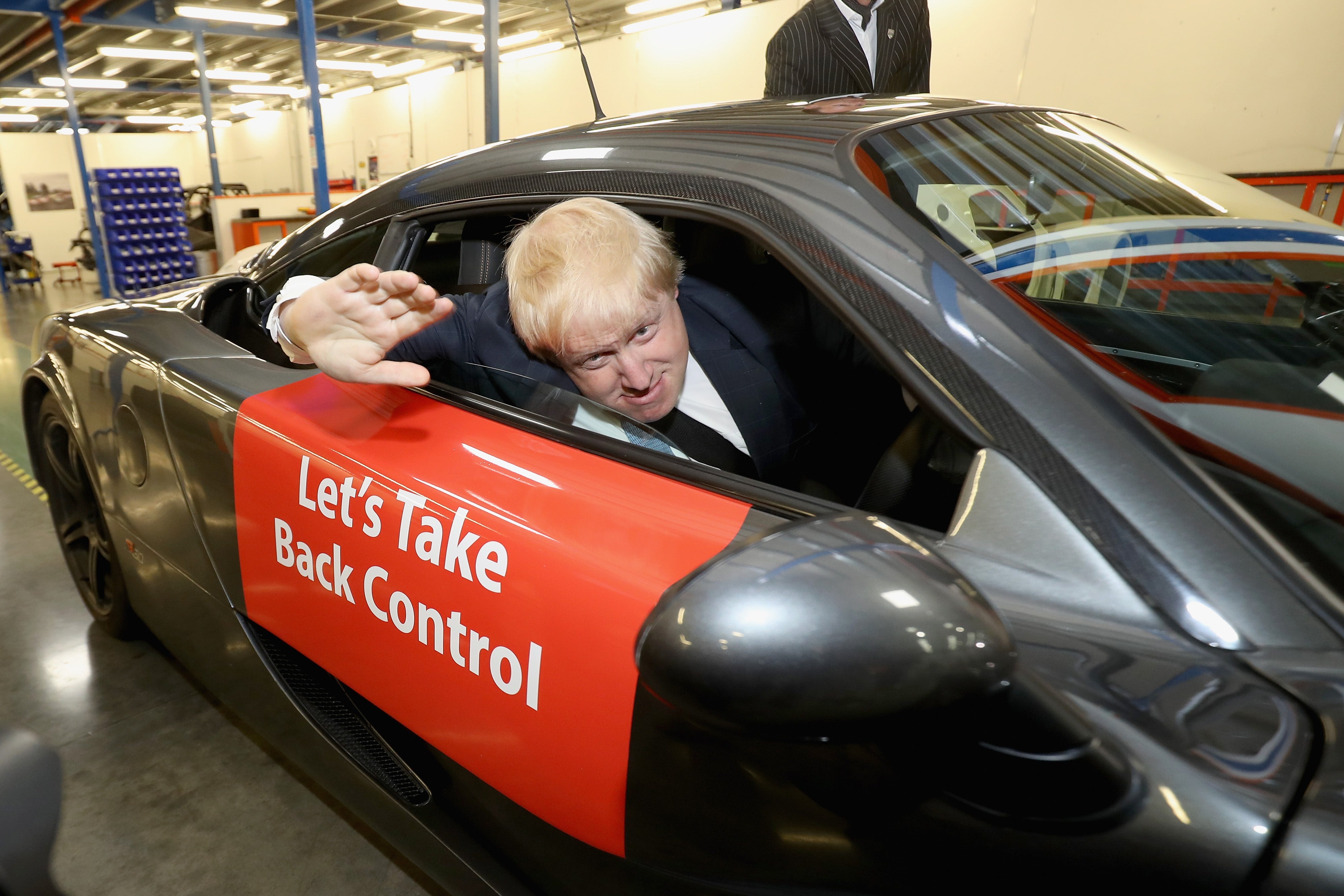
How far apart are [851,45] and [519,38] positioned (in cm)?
1160

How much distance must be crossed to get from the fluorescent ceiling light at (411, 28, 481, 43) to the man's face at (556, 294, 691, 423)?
13479 mm

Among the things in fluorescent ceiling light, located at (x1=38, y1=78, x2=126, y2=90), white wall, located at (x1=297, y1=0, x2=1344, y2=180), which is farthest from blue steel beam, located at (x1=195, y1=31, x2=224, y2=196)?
fluorescent ceiling light, located at (x1=38, y1=78, x2=126, y2=90)

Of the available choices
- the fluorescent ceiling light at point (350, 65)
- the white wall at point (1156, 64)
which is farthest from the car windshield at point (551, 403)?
the fluorescent ceiling light at point (350, 65)

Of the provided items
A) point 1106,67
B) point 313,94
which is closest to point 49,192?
point 313,94

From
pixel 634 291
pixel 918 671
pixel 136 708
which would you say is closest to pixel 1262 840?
pixel 918 671

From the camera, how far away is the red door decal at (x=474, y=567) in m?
0.74

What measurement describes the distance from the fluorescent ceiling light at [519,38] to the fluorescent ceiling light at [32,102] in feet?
46.3

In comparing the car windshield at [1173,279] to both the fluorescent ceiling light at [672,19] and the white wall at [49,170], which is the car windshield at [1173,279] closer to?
the fluorescent ceiling light at [672,19]

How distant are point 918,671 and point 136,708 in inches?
75.8

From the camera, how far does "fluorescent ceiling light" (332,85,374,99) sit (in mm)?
16562

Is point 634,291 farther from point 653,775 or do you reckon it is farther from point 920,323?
point 653,775

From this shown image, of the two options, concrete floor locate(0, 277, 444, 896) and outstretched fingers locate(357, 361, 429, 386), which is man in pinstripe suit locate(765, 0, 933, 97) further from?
concrete floor locate(0, 277, 444, 896)

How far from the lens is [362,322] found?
1.03 metres

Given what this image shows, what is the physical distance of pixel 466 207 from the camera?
3.90ft
